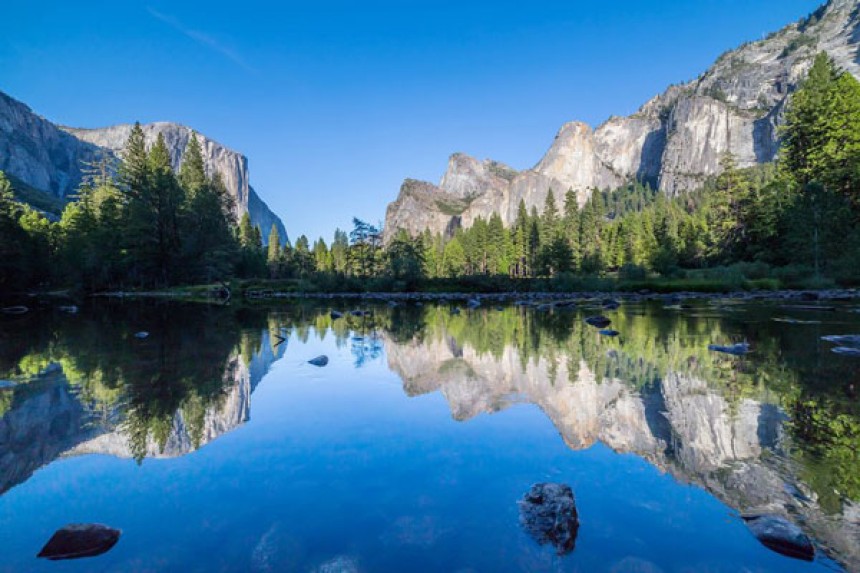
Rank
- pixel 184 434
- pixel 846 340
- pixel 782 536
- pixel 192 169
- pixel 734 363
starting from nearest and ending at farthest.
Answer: pixel 782 536 < pixel 184 434 < pixel 734 363 < pixel 846 340 < pixel 192 169

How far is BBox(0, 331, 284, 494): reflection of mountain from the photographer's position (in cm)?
497

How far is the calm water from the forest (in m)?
35.2

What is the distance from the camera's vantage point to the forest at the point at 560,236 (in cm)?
3688

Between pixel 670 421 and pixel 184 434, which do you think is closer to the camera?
pixel 184 434

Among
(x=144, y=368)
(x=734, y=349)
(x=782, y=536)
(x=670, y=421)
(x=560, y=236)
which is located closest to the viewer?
(x=782, y=536)

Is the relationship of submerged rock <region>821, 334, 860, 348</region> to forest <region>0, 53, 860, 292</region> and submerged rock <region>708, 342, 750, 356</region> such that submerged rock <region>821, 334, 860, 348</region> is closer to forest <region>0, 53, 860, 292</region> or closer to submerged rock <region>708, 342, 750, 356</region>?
submerged rock <region>708, 342, 750, 356</region>

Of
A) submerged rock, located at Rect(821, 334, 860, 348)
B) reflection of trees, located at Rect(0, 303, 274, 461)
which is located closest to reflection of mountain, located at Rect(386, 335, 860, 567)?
reflection of trees, located at Rect(0, 303, 274, 461)

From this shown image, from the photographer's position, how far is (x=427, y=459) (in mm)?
4988

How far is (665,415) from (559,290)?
151 feet

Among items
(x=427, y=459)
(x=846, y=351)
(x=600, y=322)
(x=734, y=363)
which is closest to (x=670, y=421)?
(x=427, y=459)

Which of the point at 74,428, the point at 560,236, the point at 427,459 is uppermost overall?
the point at 560,236

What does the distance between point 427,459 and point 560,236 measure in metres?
78.2

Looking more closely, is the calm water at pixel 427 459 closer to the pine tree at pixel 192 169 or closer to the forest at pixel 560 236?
the forest at pixel 560 236

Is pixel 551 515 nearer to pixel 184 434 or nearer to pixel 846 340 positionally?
pixel 184 434
